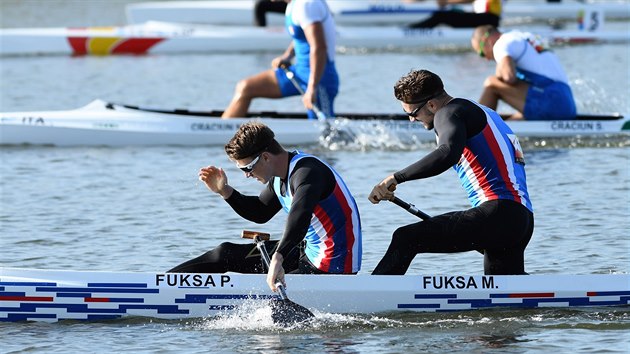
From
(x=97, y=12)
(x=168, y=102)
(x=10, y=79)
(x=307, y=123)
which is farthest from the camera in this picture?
(x=97, y=12)

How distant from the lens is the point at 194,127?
14.9m

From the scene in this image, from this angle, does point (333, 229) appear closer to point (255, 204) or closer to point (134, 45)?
point (255, 204)

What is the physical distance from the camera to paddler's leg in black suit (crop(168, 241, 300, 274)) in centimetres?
797

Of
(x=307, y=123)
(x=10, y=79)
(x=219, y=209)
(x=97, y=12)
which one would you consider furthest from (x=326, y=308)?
(x=97, y=12)

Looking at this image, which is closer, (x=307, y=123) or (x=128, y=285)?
(x=128, y=285)

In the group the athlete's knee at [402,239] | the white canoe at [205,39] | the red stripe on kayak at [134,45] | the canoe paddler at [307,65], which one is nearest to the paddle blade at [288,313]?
the athlete's knee at [402,239]

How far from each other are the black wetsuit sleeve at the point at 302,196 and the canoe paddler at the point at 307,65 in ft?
19.1

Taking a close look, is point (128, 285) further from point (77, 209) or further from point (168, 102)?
point (168, 102)

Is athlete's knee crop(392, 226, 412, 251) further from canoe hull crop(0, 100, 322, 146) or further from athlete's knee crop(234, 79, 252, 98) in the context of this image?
canoe hull crop(0, 100, 322, 146)

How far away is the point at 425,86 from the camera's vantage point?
7.67m

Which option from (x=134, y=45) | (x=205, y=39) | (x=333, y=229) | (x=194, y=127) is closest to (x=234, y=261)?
(x=333, y=229)

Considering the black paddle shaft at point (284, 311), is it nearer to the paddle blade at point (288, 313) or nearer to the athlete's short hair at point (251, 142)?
the paddle blade at point (288, 313)

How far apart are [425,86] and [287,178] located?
2.91 feet

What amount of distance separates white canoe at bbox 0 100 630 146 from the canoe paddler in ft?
1.10
